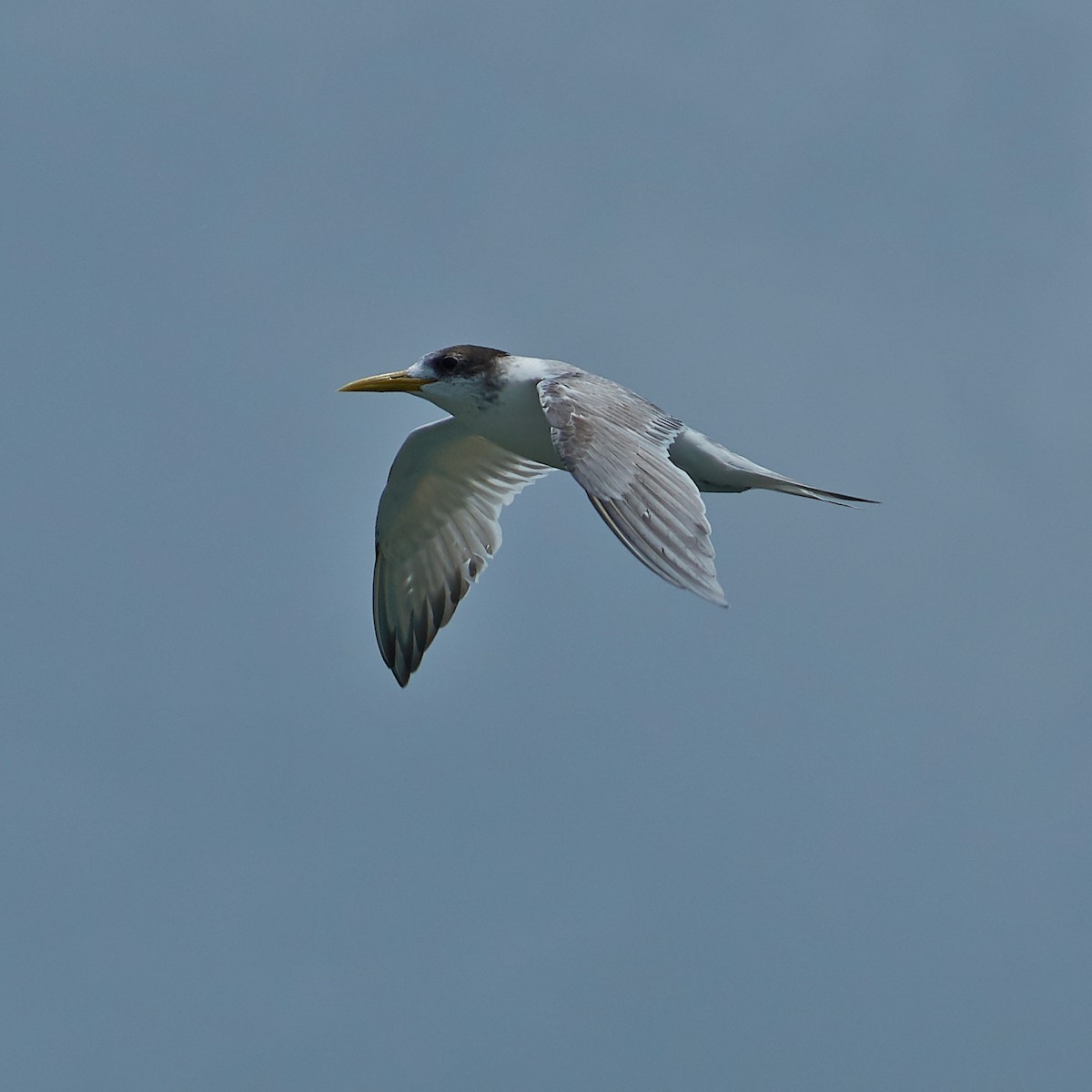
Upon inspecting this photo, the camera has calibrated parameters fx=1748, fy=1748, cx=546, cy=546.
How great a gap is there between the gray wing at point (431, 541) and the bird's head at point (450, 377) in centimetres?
176

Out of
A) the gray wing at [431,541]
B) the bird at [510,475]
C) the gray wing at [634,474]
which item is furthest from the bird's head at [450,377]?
the gray wing at [431,541]

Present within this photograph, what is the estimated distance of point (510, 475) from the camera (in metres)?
17.8

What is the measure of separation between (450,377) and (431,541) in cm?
267

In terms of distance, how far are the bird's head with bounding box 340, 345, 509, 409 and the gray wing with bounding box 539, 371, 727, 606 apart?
881 millimetres

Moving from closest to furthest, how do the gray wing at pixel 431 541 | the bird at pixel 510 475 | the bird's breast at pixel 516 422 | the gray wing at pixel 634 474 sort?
the gray wing at pixel 634 474 < the bird at pixel 510 475 < the bird's breast at pixel 516 422 < the gray wing at pixel 431 541

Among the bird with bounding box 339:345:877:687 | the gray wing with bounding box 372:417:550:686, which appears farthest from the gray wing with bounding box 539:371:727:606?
the gray wing with bounding box 372:417:550:686

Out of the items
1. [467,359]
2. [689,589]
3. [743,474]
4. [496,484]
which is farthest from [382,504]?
[689,589]

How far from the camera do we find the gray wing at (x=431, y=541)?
17.6 metres

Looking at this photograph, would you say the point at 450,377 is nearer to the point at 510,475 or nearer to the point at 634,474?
the point at 510,475

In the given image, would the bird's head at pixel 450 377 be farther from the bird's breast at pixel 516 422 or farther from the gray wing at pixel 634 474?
the gray wing at pixel 634 474

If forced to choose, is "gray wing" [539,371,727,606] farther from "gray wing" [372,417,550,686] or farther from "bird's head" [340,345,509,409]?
"gray wing" [372,417,550,686]

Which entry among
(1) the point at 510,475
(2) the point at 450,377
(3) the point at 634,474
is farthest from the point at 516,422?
(3) the point at 634,474

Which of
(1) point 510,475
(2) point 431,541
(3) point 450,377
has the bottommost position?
(2) point 431,541

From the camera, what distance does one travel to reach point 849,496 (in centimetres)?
1527
